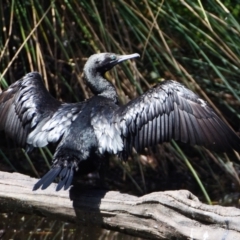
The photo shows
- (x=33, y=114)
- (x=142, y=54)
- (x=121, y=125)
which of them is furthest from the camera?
(x=142, y=54)

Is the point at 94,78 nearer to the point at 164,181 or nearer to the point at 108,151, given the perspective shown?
the point at 108,151

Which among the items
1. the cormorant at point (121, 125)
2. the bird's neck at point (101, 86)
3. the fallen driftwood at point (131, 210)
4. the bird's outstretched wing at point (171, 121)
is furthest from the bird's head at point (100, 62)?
the fallen driftwood at point (131, 210)

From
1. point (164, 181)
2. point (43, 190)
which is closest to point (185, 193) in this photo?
point (43, 190)

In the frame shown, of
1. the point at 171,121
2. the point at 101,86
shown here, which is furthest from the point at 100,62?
the point at 171,121

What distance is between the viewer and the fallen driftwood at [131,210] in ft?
12.0

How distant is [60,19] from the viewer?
631 cm

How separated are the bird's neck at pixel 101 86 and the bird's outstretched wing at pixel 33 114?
255mm

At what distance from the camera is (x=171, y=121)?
15.3 feet

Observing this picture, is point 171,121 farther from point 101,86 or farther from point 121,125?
point 101,86

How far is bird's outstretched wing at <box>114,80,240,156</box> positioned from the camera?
457 centimetres

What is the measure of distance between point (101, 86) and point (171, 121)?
60 cm

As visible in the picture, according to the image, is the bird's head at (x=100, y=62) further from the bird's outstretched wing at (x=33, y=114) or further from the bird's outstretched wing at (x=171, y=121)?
the bird's outstretched wing at (x=171, y=121)

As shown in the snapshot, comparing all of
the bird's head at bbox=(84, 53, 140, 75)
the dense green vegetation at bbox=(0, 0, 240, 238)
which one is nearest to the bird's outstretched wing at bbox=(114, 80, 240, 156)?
the bird's head at bbox=(84, 53, 140, 75)

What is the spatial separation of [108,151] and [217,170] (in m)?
2.81
